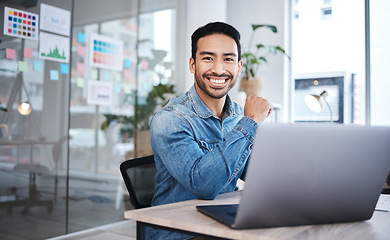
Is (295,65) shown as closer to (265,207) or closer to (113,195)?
(113,195)

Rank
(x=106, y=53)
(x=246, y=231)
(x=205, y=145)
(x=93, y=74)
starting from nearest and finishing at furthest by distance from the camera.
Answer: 1. (x=246, y=231)
2. (x=205, y=145)
3. (x=93, y=74)
4. (x=106, y=53)

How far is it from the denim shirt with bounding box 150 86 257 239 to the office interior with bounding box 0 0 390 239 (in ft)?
6.31

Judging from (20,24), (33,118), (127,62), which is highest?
(20,24)

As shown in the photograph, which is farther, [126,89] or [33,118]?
[126,89]

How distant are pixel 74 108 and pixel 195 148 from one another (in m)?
2.32

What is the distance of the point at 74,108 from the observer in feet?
10.7

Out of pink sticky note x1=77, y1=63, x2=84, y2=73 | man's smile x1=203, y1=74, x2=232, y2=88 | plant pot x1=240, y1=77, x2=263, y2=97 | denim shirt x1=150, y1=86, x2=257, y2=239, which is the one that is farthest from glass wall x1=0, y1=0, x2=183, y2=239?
man's smile x1=203, y1=74, x2=232, y2=88

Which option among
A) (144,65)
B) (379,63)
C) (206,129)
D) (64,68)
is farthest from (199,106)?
(379,63)

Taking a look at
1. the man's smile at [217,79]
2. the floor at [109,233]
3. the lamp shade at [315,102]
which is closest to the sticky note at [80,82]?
the floor at [109,233]

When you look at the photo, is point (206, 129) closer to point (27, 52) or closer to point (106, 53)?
point (27, 52)

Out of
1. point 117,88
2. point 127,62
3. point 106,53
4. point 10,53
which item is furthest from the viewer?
point 127,62

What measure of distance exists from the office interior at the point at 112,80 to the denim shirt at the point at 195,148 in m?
1.92

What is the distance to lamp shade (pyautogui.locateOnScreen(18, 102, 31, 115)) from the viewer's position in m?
2.89

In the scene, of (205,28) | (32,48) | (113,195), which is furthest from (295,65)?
(205,28)
